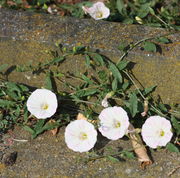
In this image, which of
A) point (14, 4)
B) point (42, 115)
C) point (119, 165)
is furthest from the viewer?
point (14, 4)

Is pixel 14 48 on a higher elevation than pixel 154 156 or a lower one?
higher

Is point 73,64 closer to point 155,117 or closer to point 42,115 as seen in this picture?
point 42,115

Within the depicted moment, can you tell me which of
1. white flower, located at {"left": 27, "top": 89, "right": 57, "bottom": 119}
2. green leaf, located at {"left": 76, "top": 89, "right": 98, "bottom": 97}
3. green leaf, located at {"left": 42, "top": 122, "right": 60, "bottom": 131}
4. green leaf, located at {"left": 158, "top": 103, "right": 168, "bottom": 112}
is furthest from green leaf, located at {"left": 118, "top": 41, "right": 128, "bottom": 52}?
green leaf, located at {"left": 42, "top": 122, "right": 60, "bottom": 131}

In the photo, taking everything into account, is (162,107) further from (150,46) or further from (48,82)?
(48,82)

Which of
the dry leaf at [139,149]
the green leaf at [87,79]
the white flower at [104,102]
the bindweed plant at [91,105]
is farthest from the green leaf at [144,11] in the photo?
the dry leaf at [139,149]

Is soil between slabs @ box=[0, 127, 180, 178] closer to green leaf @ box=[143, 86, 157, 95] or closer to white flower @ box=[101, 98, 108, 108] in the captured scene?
white flower @ box=[101, 98, 108, 108]

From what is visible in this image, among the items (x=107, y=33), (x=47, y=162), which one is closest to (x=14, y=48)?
(x=107, y=33)
